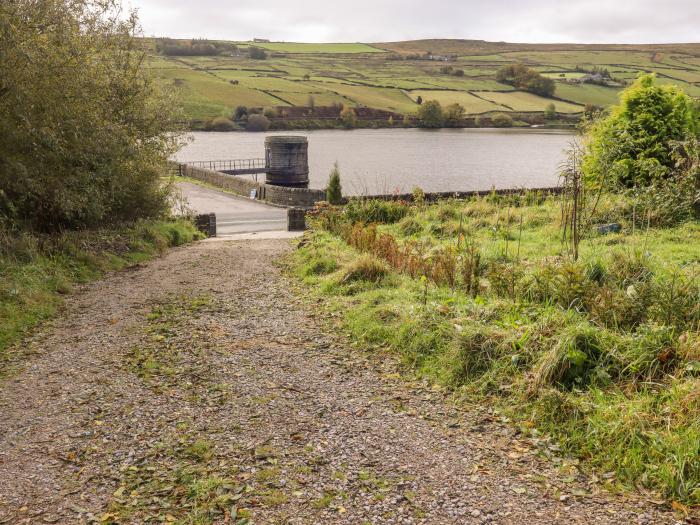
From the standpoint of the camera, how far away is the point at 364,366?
7.20 metres

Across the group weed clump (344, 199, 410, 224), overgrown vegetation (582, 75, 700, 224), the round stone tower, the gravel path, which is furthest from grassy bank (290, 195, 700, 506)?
the round stone tower

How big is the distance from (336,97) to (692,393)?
359ft

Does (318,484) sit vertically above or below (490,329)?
below

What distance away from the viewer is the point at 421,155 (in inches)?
2975

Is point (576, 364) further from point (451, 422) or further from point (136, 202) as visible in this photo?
point (136, 202)

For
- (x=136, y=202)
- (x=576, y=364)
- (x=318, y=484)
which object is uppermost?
(x=136, y=202)

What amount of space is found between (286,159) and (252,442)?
4527 cm

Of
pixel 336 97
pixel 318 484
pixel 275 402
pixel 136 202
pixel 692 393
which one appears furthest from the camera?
pixel 336 97

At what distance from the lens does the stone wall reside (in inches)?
1396

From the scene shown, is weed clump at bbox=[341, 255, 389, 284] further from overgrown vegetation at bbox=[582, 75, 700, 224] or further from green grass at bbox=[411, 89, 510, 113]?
green grass at bbox=[411, 89, 510, 113]

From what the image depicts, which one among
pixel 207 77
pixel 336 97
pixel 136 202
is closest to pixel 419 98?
pixel 336 97

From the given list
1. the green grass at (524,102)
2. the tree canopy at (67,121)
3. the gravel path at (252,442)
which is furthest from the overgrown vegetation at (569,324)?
the green grass at (524,102)

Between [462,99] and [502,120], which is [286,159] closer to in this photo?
[502,120]

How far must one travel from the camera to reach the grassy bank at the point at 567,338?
16.1ft
